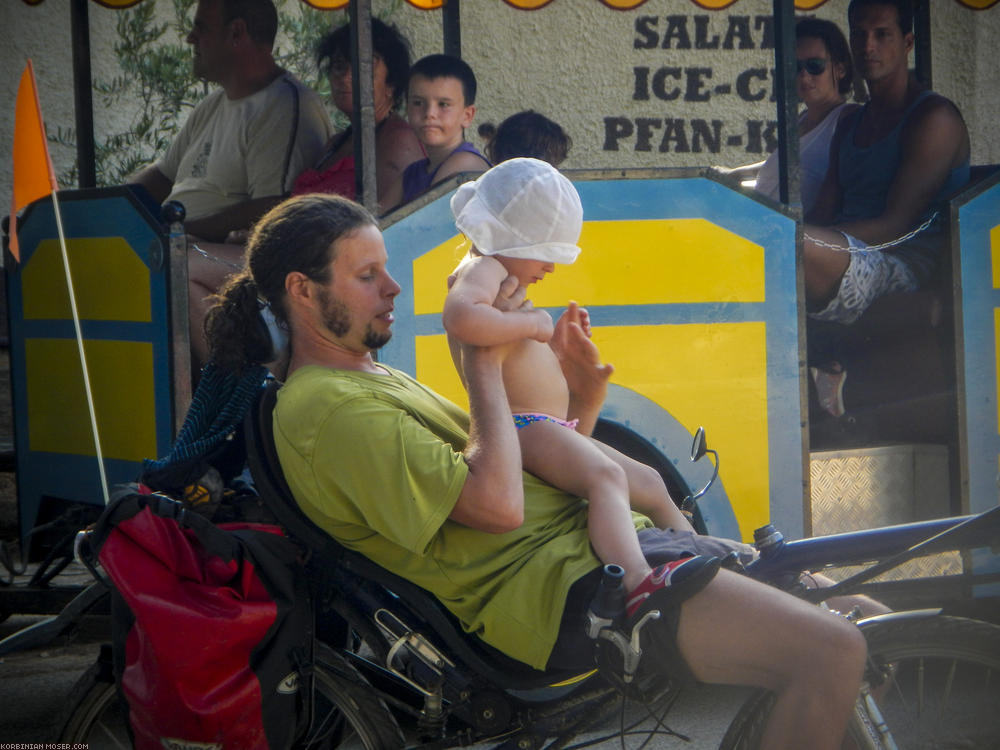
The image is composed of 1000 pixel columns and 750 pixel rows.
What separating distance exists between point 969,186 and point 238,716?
3137mm

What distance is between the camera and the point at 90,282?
4004 millimetres

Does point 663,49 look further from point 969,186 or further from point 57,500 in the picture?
point 57,500

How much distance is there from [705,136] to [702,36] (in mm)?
611

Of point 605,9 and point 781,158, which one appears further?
point 605,9

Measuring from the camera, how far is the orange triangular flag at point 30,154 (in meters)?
3.73

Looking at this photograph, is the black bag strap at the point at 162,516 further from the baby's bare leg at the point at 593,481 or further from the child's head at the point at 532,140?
the child's head at the point at 532,140

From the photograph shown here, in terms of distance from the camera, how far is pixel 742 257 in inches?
147

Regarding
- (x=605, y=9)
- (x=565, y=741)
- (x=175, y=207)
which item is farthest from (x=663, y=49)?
(x=565, y=741)

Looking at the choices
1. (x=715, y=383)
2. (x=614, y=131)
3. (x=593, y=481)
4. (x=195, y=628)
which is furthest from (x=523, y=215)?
(x=614, y=131)

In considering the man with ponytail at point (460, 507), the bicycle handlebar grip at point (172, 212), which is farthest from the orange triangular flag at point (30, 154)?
the man with ponytail at point (460, 507)

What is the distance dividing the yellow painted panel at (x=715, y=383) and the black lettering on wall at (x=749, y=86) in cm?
391

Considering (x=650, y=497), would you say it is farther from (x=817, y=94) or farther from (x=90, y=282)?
(x=817, y=94)

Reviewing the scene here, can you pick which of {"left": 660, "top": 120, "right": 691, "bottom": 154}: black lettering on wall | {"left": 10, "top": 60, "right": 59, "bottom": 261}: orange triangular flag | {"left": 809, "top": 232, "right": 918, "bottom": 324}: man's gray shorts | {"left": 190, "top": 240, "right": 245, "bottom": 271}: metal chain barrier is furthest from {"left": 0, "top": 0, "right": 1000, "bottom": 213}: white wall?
{"left": 10, "top": 60, "right": 59, "bottom": 261}: orange triangular flag

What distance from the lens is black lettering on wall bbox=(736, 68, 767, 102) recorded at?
7.27m
